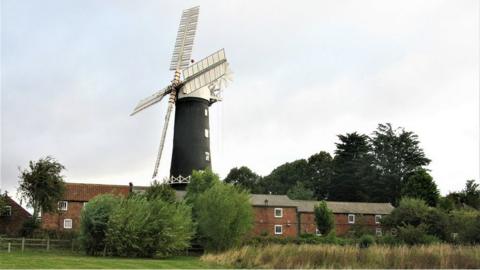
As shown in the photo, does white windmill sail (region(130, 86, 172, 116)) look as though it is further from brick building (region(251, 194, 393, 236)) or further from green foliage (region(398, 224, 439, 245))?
green foliage (region(398, 224, 439, 245))

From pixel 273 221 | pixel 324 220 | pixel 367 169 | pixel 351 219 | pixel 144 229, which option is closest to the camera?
pixel 144 229

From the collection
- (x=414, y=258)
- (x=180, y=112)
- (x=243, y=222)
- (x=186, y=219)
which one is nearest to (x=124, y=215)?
(x=186, y=219)

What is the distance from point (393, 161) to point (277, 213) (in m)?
29.7

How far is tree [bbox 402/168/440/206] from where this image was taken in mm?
65875

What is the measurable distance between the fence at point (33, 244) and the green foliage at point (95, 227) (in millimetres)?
4219

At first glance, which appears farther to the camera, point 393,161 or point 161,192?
point 393,161

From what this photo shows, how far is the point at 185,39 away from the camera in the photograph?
59.0 metres

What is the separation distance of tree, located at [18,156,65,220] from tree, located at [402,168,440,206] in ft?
136

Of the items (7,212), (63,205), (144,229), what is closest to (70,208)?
(63,205)

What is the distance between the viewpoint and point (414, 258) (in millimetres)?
25578

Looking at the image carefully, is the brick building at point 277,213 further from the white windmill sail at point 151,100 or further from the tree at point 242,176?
the tree at point 242,176

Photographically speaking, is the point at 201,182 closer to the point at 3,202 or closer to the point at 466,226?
the point at 3,202

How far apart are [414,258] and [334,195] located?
188 feet

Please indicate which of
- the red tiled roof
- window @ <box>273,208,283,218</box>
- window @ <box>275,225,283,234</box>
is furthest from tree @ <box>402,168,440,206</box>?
the red tiled roof
